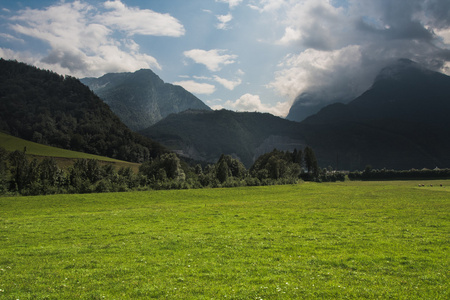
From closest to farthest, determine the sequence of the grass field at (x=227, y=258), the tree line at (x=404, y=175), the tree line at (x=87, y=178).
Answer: the grass field at (x=227, y=258), the tree line at (x=87, y=178), the tree line at (x=404, y=175)

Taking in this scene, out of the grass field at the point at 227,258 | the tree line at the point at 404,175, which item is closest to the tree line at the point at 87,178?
the grass field at the point at 227,258

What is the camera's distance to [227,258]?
15.3 meters

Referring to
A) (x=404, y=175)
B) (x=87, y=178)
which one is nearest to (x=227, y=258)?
(x=87, y=178)

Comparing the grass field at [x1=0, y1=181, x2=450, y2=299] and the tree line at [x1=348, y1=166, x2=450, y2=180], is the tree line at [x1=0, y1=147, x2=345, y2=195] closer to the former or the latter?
the grass field at [x1=0, y1=181, x2=450, y2=299]

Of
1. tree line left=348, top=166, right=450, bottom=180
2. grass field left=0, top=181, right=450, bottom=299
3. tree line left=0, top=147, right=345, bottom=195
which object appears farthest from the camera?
tree line left=348, top=166, right=450, bottom=180

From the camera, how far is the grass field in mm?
11031

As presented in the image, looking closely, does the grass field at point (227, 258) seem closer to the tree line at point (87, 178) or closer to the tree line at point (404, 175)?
the tree line at point (87, 178)

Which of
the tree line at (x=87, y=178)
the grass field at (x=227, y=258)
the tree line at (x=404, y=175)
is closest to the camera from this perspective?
the grass field at (x=227, y=258)

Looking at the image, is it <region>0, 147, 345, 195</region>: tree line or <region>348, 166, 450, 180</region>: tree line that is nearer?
Result: <region>0, 147, 345, 195</region>: tree line

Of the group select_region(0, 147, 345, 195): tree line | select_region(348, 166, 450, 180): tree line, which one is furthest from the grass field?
select_region(348, 166, 450, 180): tree line

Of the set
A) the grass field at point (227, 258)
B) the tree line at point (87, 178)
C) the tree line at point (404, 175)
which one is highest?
the tree line at point (87, 178)

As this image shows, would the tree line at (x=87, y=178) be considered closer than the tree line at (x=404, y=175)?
Yes

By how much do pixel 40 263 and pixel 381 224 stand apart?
85.5 ft

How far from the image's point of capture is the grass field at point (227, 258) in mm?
11031
